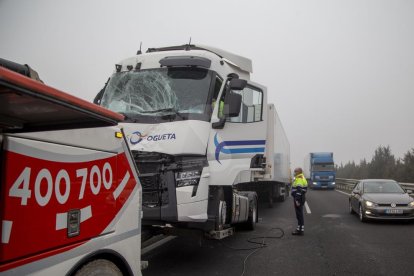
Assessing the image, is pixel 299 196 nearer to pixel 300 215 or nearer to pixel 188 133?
pixel 300 215

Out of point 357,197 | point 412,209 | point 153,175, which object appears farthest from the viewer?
point 357,197

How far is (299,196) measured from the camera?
993 centimetres

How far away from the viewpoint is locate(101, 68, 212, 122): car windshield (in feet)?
20.9

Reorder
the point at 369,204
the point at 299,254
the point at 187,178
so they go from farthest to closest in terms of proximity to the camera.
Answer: the point at 369,204
the point at 299,254
the point at 187,178

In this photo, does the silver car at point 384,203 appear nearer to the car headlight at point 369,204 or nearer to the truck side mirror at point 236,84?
the car headlight at point 369,204

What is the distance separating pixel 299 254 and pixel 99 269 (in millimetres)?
5324

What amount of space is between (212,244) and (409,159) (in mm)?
52876

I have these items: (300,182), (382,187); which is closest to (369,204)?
(382,187)

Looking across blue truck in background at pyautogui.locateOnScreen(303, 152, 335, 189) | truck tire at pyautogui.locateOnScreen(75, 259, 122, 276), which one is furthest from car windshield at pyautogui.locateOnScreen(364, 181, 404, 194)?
blue truck in background at pyautogui.locateOnScreen(303, 152, 335, 189)

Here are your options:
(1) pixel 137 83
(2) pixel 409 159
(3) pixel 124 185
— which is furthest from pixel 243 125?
(2) pixel 409 159

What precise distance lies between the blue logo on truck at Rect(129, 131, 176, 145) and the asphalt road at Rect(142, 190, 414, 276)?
6.12ft

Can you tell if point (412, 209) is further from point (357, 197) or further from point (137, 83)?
point (137, 83)

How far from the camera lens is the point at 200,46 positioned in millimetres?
8094

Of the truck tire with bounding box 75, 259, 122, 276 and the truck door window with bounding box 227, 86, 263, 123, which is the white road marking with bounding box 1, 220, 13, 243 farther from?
the truck door window with bounding box 227, 86, 263, 123
